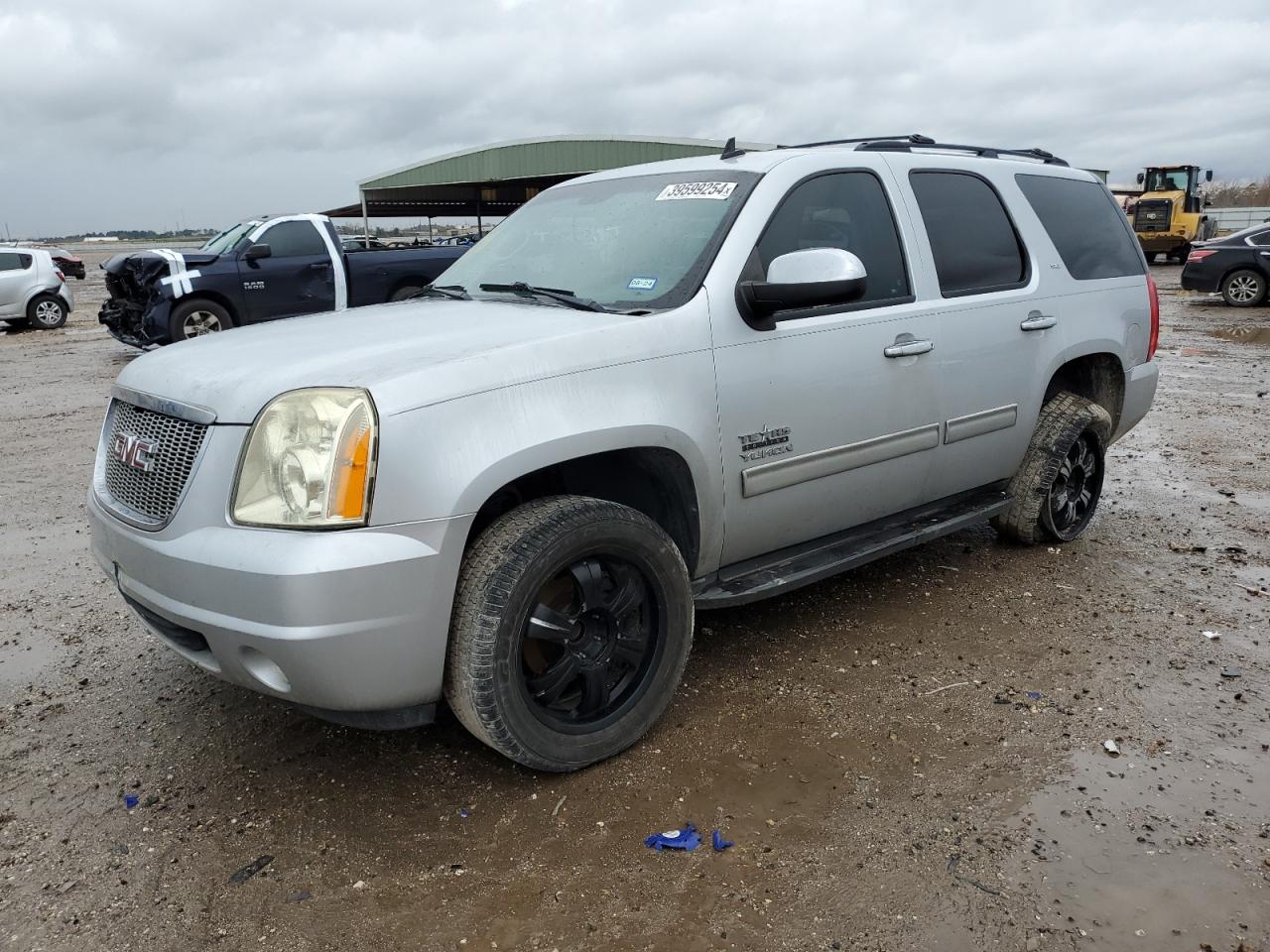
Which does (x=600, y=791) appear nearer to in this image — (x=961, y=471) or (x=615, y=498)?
(x=615, y=498)

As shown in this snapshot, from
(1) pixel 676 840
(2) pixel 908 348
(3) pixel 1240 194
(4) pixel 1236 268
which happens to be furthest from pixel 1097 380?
(3) pixel 1240 194

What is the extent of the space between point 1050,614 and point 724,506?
182cm

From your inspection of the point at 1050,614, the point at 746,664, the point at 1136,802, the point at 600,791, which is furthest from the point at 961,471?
the point at 600,791

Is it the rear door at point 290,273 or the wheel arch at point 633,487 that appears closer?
the wheel arch at point 633,487

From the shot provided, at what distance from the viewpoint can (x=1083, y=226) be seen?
4.94 metres

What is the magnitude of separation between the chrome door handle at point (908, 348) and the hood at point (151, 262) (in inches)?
416

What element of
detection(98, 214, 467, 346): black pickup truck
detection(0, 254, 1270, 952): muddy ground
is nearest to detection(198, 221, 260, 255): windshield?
detection(98, 214, 467, 346): black pickup truck

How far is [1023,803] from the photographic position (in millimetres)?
2902

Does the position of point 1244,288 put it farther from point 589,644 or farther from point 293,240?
point 589,644

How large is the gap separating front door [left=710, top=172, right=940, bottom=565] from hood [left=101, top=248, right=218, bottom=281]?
10.4 meters

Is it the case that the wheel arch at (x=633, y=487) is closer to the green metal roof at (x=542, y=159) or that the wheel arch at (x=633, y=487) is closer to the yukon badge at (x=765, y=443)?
the yukon badge at (x=765, y=443)

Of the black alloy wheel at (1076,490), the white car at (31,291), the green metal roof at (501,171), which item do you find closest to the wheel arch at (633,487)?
the black alloy wheel at (1076,490)

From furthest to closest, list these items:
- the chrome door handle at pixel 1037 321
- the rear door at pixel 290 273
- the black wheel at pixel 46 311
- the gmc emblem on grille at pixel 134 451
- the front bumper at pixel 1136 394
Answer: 1. the black wheel at pixel 46 311
2. the rear door at pixel 290 273
3. the front bumper at pixel 1136 394
4. the chrome door handle at pixel 1037 321
5. the gmc emblem on grille at pixel 134 451

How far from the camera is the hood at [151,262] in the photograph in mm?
12008
